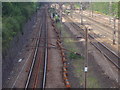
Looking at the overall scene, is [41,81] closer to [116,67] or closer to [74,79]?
[74,79]

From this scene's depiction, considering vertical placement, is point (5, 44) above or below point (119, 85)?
above

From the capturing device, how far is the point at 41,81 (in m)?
16.5

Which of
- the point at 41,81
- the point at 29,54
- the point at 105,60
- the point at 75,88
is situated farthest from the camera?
the point at 29,54

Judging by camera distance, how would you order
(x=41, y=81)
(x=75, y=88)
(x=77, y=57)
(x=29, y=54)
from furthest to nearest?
Answer: (x=29, y=54) < (x=77, y=57) < (x=41, y=81) < (x=75, y=88)

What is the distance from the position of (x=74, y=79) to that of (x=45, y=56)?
6.67m

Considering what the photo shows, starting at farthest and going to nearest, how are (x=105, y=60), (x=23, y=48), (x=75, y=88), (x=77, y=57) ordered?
(x=23, y=48) → (x=77, y=57) → (x=105, y=60) → (x=75, y=88)

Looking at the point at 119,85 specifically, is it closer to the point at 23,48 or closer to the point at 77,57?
the point at 77,57

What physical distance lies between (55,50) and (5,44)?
26.3ft

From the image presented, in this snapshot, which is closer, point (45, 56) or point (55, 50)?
point (45, 56)

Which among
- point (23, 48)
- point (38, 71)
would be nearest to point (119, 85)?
point (38, 71)

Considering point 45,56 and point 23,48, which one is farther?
point 23,48

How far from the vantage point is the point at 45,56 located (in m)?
22.6

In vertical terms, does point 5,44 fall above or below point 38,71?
above

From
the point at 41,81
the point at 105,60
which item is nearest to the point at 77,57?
the point at 105,60
